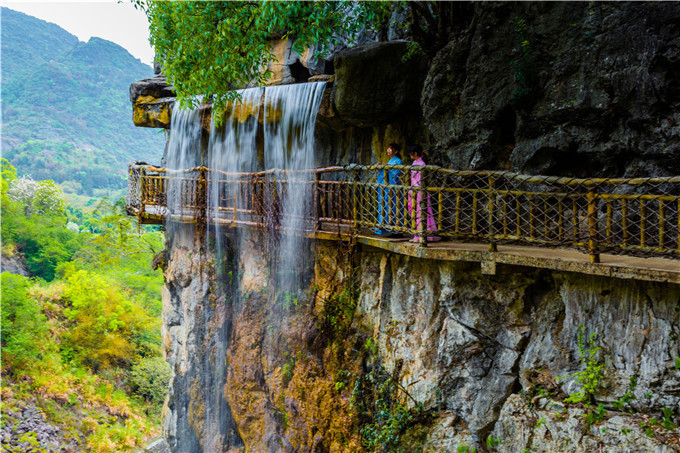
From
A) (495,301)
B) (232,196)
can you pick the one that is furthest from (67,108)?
(495,301)

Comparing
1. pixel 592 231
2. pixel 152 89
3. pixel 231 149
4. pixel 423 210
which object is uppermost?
pixel 152 89

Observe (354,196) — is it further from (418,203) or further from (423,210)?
(423,210)

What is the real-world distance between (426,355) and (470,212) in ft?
8.14

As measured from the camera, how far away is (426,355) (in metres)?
6.80

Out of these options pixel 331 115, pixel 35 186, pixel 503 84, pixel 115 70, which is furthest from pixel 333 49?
pixel 115 70

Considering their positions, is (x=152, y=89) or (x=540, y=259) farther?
(x=152, y=89)

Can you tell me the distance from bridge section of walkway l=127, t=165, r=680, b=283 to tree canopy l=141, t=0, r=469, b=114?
230cm

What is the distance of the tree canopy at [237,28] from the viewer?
8.26 m

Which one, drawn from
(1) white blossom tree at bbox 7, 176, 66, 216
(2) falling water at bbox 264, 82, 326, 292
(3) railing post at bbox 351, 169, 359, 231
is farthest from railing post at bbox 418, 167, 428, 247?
(1) white blossom tree at bbox 7, 176, 66, 216

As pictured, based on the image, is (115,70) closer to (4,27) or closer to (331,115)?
(4,27)

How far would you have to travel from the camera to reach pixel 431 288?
6.86 m

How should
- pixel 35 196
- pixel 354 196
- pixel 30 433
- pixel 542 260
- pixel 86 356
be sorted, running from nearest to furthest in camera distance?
pixel 542 260
pixel 354 196
pixel 30 433
pixel 86 356
pixel 35 196

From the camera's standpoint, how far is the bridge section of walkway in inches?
191

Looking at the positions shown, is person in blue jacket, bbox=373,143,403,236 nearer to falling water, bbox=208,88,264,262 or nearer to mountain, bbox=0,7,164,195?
falling water, bbox=208,88,264,262
